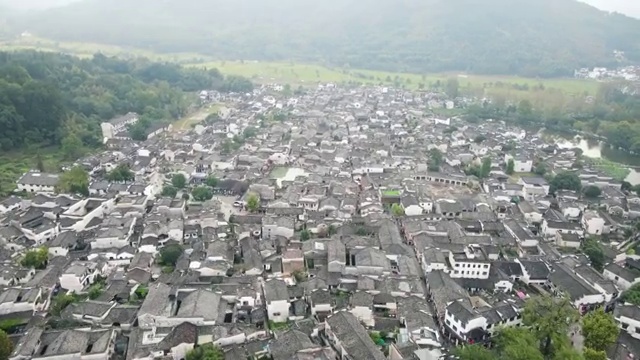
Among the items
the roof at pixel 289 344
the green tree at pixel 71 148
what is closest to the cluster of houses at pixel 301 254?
the roof at pixel 289 344

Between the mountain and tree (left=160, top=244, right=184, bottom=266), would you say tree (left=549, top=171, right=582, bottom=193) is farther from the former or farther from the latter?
the mountain

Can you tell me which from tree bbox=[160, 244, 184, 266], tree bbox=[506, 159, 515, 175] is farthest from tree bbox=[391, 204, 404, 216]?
tree bbox=[506, 159, 515, 175]

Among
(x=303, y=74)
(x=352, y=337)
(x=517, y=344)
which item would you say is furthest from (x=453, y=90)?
(x=352, y=337)

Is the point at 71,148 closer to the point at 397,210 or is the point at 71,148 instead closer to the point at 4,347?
the point at 4,347

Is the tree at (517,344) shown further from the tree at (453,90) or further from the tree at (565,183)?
the tree at (453,90)

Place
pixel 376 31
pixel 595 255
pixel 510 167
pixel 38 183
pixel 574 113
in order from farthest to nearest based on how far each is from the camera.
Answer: pixel 376 31 < pixel 574 113 < pixel 510 167 < pixel 38 183 < pixel 595 255

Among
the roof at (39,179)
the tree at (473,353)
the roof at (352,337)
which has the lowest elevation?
the roof at (352,337)

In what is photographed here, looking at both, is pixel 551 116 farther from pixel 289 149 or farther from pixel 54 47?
pixel 54 47
